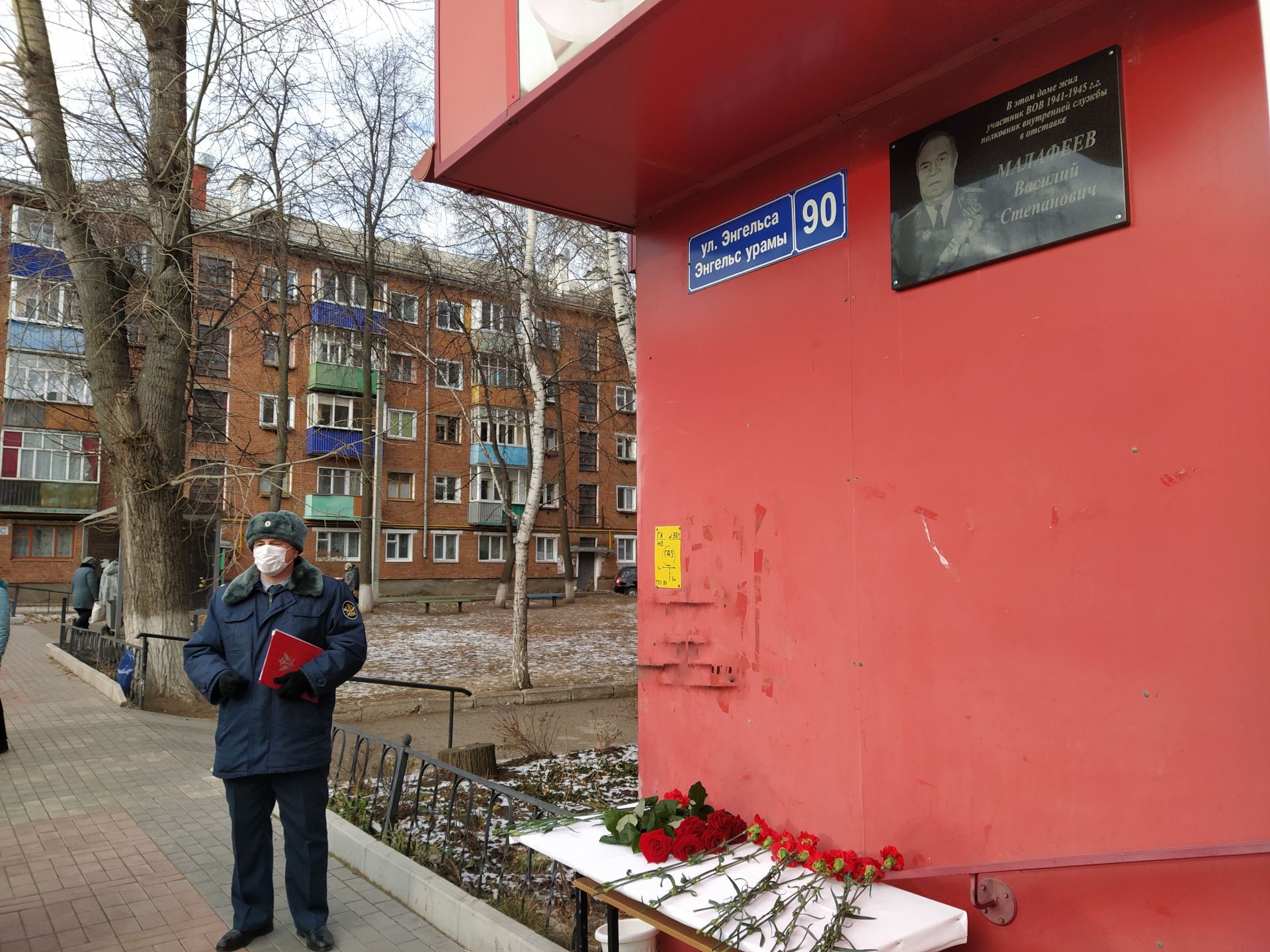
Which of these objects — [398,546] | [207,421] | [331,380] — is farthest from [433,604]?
[207,421]

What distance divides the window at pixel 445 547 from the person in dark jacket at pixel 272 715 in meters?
34.4

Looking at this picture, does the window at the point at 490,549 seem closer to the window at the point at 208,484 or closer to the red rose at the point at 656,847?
the window at the point at 208,484

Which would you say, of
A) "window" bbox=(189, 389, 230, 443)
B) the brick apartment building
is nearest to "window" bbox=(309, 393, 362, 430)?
the brick apartment building

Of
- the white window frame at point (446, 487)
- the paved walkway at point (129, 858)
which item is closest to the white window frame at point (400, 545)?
the white window frame at point (446, 487)

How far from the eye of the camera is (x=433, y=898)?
14.0 ft

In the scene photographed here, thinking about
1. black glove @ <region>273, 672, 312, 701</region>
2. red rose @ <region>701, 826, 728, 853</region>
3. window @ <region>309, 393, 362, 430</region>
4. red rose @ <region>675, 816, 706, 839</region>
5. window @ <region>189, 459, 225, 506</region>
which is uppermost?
window @ <region>309, 393, 362, 430</region>

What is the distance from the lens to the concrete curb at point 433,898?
3.73m

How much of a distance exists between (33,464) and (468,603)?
15.8 metres

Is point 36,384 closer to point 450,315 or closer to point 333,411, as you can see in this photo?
point 333,411

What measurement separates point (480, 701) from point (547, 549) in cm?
3050

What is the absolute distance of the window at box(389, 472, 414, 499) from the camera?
1452 inches

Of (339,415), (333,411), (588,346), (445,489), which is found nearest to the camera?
(588,346)

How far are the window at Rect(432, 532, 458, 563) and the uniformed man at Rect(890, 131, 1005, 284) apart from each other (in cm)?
3624

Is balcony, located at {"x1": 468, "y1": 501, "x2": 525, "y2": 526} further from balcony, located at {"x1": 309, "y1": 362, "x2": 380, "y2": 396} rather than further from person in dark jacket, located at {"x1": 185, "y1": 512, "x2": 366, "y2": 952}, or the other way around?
person in dark jacket, located at {"x1": 185, "y1": 512, "x2": 366, "y2": 952}
